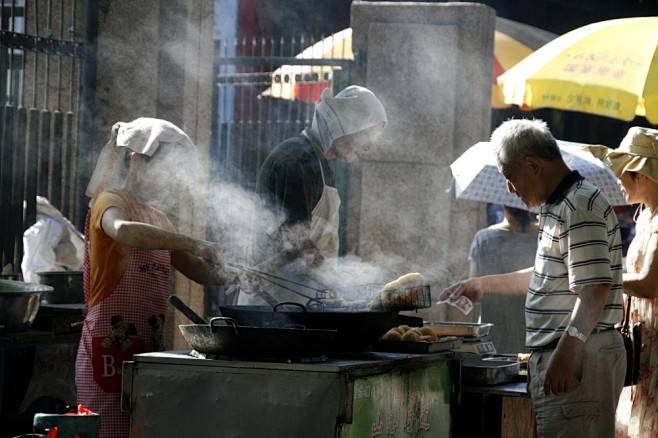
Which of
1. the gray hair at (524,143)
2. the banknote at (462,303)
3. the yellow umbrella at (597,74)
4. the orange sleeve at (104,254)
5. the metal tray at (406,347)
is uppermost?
the yellow umbrella at (597,74)

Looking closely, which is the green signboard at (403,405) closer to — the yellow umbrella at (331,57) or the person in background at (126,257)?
the person in background at (126,257)

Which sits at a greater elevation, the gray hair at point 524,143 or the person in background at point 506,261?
the gray hair at point 524,143

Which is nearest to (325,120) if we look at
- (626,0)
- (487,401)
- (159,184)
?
(159,184)

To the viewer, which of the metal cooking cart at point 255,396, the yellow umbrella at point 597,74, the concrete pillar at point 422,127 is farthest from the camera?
the concrete pillar at point 422,127

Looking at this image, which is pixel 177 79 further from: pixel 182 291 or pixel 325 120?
pixel 325 120

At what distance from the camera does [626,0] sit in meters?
14.3

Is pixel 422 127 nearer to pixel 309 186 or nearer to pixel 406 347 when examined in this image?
pixel 309 186

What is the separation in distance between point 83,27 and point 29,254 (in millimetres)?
1701

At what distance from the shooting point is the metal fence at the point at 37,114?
6848 millimetres

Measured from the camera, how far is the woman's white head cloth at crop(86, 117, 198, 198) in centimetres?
464

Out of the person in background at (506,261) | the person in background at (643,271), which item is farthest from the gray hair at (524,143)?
the person in background at (506,261)

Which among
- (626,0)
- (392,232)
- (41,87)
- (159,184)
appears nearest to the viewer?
(159,184)

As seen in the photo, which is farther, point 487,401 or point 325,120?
point 325,120

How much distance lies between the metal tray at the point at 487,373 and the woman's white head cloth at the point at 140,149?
65.1 inches
